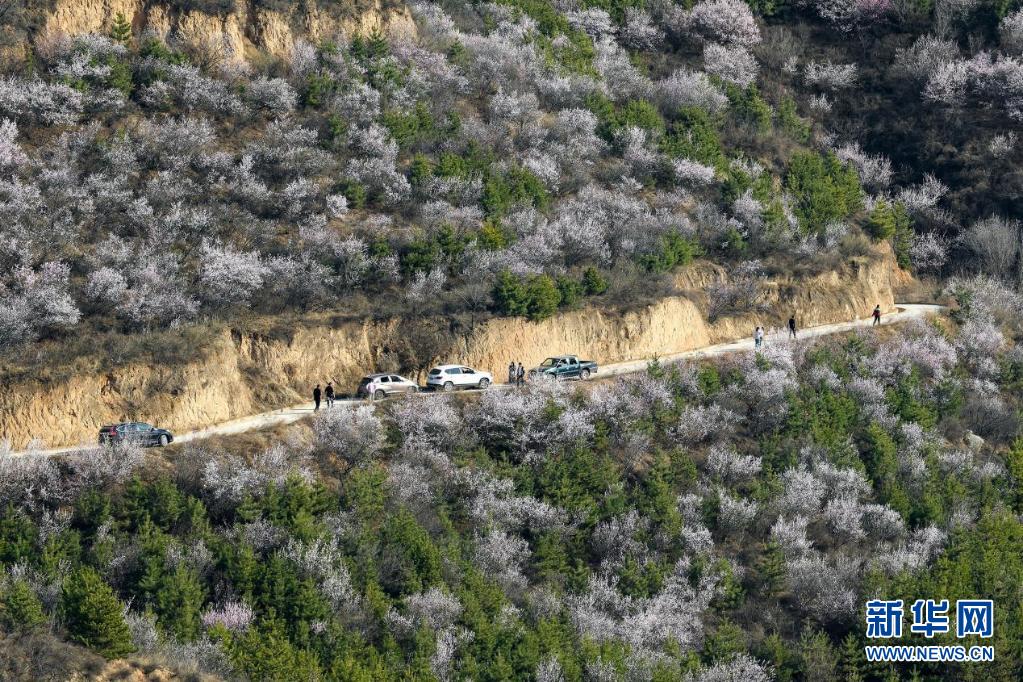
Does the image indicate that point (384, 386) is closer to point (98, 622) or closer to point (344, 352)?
point (344, 352)

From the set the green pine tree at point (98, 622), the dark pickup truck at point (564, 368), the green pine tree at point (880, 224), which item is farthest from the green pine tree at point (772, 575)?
the green pine tree at point (880, 224)

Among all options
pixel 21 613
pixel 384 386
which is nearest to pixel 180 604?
pixel 21 613

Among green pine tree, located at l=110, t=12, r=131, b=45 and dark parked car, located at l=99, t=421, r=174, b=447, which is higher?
green pine tree, located at l=110, t=12, r=131, b=45

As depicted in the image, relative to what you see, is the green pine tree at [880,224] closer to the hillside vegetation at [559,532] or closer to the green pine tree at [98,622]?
the hillside vegetation at [559,532]

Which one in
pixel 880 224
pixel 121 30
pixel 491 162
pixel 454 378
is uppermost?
pixel 121 30

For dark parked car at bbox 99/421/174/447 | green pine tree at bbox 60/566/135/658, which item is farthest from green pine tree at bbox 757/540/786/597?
green pine tree at bbox 60/566/135/658

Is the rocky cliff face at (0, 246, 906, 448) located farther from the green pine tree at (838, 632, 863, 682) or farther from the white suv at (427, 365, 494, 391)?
the green pine tree at (838, 632, 863, 682)
